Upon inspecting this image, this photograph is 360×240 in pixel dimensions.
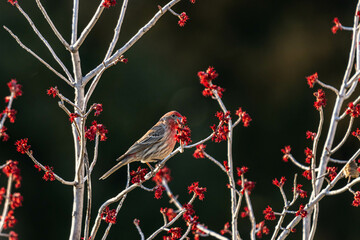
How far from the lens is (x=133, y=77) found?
9852mm

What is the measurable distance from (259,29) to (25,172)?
499 cm

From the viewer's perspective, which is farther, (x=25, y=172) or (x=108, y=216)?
(x=25, y=172)

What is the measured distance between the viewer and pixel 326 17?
10859mm

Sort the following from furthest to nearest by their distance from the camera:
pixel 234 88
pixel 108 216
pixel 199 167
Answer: pixel 234 88 < pixel 199 167 < pixel 108 216

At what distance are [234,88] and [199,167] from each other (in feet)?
5.86

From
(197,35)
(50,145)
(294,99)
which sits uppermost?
(197,35)

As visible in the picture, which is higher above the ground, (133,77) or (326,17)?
(326,17)

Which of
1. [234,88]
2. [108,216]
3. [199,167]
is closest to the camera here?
[108,216]

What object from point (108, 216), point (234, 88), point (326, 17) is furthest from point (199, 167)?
point (108, 216)

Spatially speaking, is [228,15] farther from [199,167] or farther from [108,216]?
[108,216]

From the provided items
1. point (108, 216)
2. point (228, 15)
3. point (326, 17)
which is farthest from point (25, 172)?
point (108, 216)

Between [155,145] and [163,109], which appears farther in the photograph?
[163,109]

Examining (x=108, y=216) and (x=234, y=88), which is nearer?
(x=108, y=216)

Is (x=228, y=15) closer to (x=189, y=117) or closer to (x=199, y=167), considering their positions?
(x=189, y=117)
